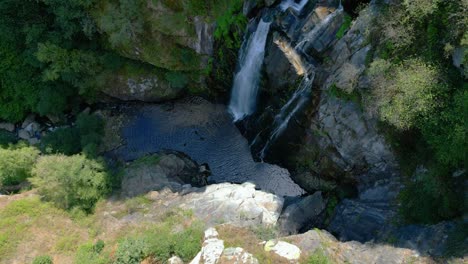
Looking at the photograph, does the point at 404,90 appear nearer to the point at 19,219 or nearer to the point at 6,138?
the point at 19,219

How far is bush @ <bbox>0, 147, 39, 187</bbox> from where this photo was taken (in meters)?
20.5

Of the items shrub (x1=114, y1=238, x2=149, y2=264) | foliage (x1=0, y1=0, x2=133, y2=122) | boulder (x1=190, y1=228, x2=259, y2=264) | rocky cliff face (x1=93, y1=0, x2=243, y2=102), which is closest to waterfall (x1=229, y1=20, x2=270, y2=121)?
rocky cliff face (x1=93, y1=0, x2=243, y2=102)

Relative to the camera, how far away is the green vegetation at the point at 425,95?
12875 mm

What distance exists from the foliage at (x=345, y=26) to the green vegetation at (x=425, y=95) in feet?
5.02

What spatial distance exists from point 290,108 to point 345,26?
5.02 m

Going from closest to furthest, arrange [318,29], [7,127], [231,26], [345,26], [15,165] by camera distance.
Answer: [345,26] → [318,29] → [231,26] → [15,165] → [7,127]

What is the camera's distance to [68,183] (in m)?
18.3

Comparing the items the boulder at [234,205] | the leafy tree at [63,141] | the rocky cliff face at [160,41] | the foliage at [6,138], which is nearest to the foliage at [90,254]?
the boulder at [234,205]

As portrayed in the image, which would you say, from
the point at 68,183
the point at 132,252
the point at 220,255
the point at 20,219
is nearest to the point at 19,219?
the point at 20,219

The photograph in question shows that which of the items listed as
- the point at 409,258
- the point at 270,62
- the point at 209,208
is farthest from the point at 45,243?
the point at 409,258

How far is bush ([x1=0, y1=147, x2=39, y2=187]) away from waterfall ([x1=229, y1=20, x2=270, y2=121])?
12.3m

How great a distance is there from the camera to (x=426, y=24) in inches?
538

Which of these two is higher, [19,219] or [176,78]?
[176,78]

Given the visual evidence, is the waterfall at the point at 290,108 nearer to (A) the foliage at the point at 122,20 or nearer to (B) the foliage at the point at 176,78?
(B) the foliage at the point at 176,78
